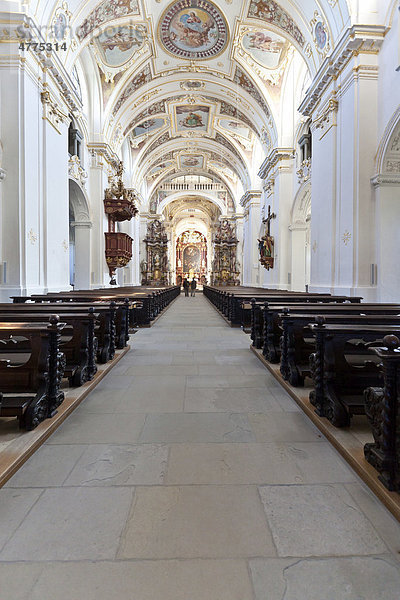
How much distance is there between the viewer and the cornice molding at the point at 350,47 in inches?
308

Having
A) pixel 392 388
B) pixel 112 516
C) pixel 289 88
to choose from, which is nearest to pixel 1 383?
pixel 112 516

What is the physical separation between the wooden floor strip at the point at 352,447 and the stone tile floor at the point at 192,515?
0.15ft

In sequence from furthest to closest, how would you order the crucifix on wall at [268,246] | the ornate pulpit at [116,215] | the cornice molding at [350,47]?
the crucifix on wall at [268,246] → the ornate pulpit at [116,215] → the cornice molding at [350,47]

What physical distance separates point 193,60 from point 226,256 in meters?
16.7

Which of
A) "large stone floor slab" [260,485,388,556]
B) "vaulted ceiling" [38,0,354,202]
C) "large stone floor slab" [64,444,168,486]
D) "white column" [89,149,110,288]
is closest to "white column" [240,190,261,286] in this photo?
"vaulted ceiling" [38,0,354,202]

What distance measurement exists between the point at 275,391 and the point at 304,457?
54.2 inches

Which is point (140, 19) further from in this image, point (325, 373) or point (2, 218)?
point (325, 373)

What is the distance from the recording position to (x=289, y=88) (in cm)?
1402

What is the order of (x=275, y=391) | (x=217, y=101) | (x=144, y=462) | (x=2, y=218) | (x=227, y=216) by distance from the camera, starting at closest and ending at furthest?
(x=144, y=462), (x=275, y=391), (x=2, y=218), (x=217, y=101), (x=227, y=216)

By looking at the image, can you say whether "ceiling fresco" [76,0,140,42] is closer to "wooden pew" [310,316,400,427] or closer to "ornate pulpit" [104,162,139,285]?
"ornate pulpit" [104,162,139,285]

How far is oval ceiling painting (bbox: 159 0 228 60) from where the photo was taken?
11719mm

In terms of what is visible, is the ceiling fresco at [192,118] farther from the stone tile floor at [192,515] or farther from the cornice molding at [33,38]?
the stone tile floor at [192,515]

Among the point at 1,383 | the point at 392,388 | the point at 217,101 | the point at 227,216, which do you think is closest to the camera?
the point at 392,388

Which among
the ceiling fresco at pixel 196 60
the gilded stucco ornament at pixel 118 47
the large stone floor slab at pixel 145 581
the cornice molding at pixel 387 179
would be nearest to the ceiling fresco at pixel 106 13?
the ceiling fresco at pixel 196 60
